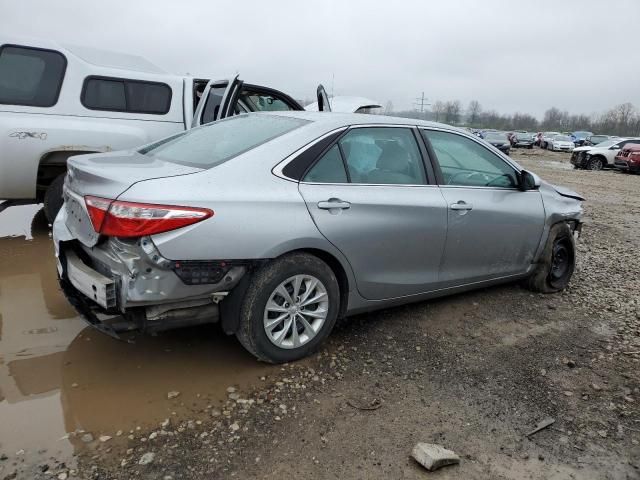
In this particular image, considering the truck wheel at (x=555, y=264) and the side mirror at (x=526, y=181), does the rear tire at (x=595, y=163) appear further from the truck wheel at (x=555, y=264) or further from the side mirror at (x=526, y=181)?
the side mirror at (x=526, y=181)

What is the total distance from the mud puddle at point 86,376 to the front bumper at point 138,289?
399 mm

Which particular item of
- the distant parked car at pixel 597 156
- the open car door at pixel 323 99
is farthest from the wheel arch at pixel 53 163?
the distant parked car at pixel 597 156

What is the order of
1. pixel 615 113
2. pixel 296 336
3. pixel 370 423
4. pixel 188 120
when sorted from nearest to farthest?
1. pixel 370 423
2. pixel 296 336
3. pixel 188 120
4. pixel 615 113

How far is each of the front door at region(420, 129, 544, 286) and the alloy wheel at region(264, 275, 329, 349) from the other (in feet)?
3.77

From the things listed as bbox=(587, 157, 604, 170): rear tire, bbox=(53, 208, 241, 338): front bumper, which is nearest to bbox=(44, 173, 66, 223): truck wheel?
bbox=(53, 208, 241, 338): front bumper

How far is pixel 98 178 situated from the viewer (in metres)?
2.80

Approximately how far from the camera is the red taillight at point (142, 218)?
2.58 m

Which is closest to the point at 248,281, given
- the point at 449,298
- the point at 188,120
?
the point at 449,298

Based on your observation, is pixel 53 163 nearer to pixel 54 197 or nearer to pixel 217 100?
pixel 54 197

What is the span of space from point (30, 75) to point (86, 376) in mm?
3787

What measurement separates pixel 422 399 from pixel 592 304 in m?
2.57

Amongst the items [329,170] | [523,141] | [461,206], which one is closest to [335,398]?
[329,170]

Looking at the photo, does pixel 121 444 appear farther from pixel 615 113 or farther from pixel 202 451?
pixel 615 113

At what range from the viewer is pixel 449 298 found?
4.56 m
